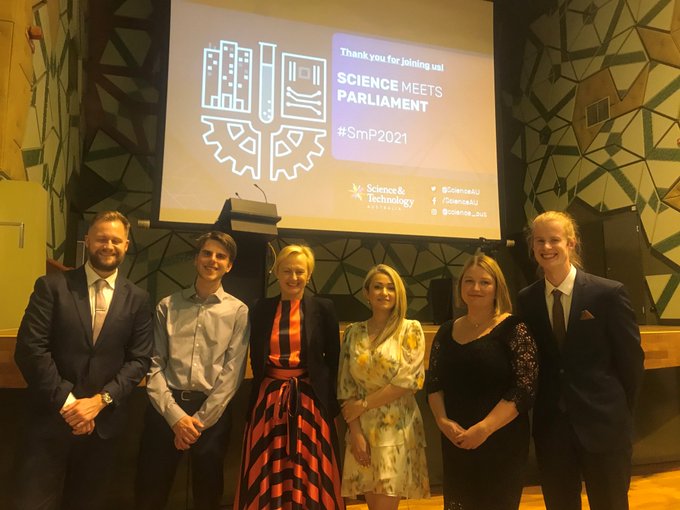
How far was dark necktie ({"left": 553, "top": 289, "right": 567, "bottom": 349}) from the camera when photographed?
1.87 metres

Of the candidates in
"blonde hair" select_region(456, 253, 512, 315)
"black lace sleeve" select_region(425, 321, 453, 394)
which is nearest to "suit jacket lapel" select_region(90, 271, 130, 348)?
"black lace sleeve" select_region(425, 321, 453, 394)

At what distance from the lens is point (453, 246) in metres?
5.24

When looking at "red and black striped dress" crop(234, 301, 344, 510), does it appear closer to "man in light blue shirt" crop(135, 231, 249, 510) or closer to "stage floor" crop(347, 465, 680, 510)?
"man in light blue shirt" crop(135, 231, 249, 510)

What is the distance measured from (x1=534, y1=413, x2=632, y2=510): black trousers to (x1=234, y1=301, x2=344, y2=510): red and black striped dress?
83 centimetres

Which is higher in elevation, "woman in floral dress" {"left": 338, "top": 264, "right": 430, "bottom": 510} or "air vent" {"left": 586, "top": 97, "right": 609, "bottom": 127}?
"air vent" {"left": 586, "top": 97, "right": 609, "bottom": 127}

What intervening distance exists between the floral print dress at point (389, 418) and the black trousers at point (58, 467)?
3.08ft

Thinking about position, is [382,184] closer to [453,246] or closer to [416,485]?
[453,246]

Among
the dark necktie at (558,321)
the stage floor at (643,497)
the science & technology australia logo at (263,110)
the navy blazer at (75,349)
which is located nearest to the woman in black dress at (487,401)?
the dark necktie at (558,321)

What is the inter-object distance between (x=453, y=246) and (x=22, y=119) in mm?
3921

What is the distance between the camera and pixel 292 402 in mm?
2018

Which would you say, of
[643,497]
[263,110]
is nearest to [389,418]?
[643,497]

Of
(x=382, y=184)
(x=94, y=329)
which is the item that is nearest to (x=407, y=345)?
(x=94, y=329)

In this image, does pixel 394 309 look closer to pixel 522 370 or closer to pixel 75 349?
pixel 522 370

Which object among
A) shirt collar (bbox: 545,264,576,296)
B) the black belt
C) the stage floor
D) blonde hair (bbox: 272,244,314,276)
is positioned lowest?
the stage floor
